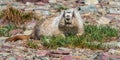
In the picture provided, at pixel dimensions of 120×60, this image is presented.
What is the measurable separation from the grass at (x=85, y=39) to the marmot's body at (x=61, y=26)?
0.26 metres

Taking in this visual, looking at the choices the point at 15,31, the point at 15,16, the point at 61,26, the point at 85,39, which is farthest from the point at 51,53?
the point at 15,16

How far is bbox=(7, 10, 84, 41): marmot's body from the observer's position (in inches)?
488

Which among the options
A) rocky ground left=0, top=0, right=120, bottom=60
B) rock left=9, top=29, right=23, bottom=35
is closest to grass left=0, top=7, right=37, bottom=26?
rock left=9, top=29, right=23, bottom=35

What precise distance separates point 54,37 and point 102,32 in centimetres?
134

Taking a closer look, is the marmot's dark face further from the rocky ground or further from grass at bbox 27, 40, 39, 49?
grass at bbox 27, 40, 39, 49

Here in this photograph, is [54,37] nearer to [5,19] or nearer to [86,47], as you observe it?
[86,47]

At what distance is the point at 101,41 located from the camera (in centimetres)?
1194

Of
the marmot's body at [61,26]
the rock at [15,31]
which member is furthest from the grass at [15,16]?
the marmot's body at [61,26]

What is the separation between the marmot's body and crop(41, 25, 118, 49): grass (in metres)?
0.26

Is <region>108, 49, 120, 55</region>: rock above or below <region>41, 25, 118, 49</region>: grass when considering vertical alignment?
below

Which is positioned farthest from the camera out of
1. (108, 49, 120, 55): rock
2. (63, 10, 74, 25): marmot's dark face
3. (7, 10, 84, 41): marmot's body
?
(7, 10, 84, 41): marmot's body

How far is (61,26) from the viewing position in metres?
12.5

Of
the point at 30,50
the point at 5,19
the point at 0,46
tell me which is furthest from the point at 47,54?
the point at 5,19

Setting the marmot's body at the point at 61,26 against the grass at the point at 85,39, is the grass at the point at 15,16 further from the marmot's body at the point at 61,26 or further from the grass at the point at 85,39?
the grass at the point at 85,39
